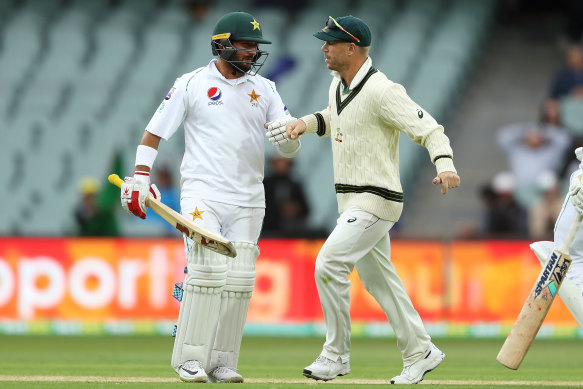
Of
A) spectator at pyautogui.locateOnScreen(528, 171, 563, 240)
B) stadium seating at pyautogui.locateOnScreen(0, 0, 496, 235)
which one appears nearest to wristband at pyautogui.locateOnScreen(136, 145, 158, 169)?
spectator at pyautogui.locateOnScreen(528, 171, 563, 240)

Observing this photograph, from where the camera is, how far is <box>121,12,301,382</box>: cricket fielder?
6.93 m

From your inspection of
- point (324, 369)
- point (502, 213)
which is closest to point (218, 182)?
point (324, 369)

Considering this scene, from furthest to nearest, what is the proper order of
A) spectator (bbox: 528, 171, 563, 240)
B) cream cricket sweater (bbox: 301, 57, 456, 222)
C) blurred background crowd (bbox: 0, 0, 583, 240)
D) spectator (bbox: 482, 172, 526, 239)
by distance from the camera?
blurred background crowd (bbox: 0, 0, 583, 240) < spectator (bbox: 528, 171, 563, 240) < spectator (bbox: 482, 172, 526, 239) < cream cricket sweater (bbox: 301, 57, 456, 222)

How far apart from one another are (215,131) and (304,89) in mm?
10058

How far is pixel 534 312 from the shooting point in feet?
21.8

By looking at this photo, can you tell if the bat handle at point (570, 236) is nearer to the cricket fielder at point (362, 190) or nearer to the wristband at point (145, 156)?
the cricket fielder at point (362, 190)

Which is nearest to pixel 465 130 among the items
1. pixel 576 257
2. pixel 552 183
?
pixel 552 183

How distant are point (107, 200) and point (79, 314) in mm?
1811

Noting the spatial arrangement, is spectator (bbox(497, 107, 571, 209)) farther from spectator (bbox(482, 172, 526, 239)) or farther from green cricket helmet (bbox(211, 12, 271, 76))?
green cricket helmet (bbox(211, 12, 271, 76))

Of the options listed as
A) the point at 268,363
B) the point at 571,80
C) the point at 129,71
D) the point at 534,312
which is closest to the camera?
the point at 534,312

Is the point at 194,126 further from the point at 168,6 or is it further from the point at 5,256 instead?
the point at 168,6

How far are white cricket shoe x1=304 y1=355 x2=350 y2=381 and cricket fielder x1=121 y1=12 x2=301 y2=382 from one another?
16.8 inches

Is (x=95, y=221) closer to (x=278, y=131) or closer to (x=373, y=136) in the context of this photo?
(x=278, y=131)

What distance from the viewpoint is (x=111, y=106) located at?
17.7 metres
